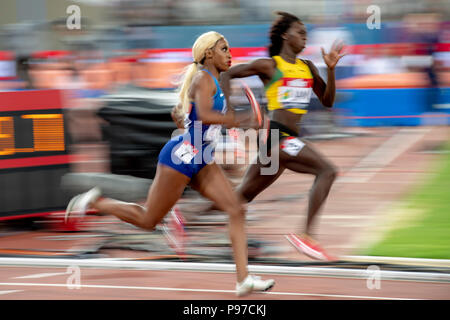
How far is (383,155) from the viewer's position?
13.0 meters

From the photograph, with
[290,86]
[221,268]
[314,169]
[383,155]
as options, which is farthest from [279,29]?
[383,155]

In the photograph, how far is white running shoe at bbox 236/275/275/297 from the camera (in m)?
5.92

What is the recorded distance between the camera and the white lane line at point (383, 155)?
11.5 meters

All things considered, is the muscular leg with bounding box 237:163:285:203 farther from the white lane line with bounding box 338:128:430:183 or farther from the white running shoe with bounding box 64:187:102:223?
the white lane line with bounding box 338:128:430:183

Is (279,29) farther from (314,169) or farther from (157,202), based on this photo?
(157,202)

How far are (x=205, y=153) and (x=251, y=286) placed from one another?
3.38ft

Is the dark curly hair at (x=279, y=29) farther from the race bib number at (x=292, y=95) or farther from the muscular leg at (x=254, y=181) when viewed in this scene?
the muscular leg at (x=254, y=181)

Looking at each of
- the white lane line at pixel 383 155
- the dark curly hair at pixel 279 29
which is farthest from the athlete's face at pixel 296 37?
the white lane line at pixel 383 155

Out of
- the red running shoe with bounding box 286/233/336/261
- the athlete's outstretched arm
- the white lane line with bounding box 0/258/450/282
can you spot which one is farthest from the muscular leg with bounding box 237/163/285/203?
the athlete's outstretched arm

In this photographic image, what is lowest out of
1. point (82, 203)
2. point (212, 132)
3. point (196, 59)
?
point (82, 203)

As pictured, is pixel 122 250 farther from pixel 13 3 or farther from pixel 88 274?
pixel 13 3

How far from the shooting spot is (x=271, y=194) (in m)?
10.5

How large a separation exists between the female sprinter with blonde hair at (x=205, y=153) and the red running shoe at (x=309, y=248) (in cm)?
95

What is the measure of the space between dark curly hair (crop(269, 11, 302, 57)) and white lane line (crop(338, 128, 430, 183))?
172 inches
